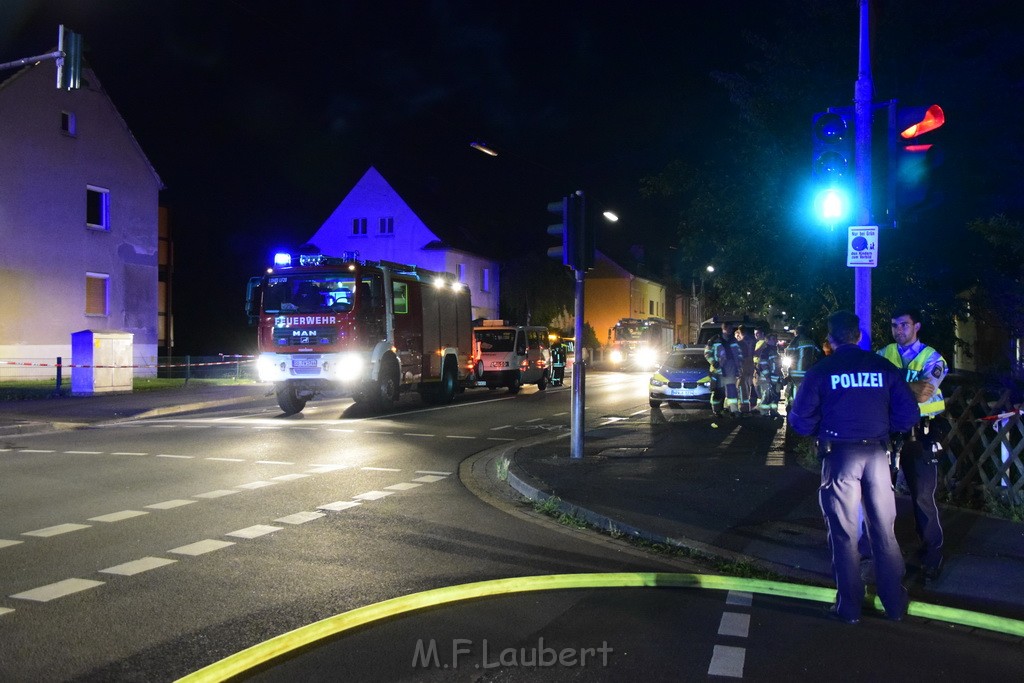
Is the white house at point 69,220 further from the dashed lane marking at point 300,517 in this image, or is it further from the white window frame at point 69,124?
the dashed lane marking at point 300,517

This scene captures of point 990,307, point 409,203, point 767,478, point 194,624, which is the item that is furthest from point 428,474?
point 409,203

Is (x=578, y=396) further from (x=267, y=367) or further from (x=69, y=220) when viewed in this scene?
(x=69, y=220)

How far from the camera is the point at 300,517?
26.9ft

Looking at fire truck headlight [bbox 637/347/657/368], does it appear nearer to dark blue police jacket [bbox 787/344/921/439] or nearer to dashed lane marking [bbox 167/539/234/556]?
dashed lane marking [bbox 167/539/234/556]

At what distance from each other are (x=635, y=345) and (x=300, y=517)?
4984 centimetres

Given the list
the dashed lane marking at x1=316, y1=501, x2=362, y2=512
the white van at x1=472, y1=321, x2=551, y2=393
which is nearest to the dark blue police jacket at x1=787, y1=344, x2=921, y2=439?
the dashed lane marking at x1=316, y1=501, x2=362, y2=512

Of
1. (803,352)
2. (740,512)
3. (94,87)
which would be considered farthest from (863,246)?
(94,87)

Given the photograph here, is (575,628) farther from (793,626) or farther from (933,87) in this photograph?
(933,87)

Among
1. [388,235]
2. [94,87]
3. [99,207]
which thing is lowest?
[99,207]

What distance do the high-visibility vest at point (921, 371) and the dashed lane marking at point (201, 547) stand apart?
16.9ft

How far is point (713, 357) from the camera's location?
60.2ft

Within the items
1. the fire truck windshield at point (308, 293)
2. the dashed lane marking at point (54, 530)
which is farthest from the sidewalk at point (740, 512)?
the fire truck windshield at point (308, 293)

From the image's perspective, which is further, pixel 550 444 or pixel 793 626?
pixel 550 444

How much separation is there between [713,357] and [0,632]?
15116 millimetres
